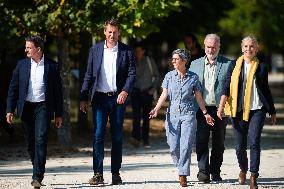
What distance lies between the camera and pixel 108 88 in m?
11.8

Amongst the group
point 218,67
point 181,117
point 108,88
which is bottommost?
point 181,117

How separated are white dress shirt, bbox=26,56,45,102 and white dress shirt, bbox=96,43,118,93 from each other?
0.75 m

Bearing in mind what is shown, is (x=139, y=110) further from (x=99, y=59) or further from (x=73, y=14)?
(x=99, y=59)

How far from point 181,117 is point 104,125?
100cm

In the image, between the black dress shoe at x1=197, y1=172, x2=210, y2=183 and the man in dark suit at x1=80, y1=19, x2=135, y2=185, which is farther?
the black dress shoe at x1=197, y1=172, x2=210, y2=183

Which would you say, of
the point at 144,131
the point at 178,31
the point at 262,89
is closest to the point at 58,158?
the point at 144,131

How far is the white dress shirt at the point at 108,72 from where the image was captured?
11820mm

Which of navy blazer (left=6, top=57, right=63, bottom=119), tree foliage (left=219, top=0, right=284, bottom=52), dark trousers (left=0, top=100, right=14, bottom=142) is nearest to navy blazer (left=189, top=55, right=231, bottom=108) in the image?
navy blazer (left=6, top=57, right=63, bottom=119)

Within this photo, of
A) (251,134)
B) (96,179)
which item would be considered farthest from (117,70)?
(251,134)

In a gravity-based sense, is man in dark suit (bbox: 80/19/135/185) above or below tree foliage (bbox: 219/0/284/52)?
below

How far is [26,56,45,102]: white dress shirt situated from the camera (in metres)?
11.5

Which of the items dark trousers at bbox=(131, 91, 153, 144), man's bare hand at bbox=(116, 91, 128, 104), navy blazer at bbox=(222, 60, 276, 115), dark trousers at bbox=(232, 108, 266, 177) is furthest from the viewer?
dark trousers at bbox=(131, 91, 153, 144)

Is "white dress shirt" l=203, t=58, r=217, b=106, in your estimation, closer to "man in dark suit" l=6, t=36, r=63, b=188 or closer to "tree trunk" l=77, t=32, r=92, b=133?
"man in dark suit" l=6, t=36, r=63, b=188

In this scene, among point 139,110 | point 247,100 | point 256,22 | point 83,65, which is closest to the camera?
point 247,100
